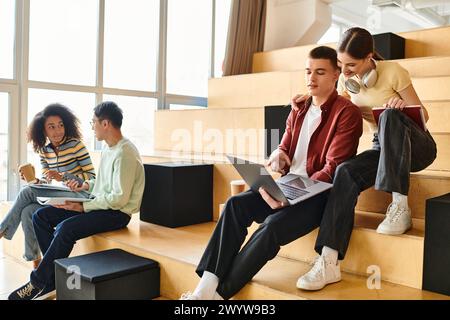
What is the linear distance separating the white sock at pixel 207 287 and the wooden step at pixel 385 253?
49cm

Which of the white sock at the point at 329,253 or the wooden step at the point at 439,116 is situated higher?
the wooden step at the point at 439,116

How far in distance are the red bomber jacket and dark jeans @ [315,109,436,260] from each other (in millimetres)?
88

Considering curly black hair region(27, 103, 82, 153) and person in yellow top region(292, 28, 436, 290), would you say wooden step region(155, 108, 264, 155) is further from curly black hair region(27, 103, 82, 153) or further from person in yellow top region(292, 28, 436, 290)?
person in yellow top region(292, 28, 436, 290)

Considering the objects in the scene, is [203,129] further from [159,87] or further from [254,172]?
[254,172]

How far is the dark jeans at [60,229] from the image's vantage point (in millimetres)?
2246

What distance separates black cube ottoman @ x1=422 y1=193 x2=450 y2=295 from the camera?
161 centimetres

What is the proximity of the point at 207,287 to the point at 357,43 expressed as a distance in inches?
44.5

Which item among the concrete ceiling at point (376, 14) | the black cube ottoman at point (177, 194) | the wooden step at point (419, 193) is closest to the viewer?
the wooden step at point (419, 193)

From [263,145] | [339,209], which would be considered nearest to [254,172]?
[339,209]

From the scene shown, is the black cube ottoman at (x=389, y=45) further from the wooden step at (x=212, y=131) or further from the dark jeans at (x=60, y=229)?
the dark jeans at (x=60, y=229)

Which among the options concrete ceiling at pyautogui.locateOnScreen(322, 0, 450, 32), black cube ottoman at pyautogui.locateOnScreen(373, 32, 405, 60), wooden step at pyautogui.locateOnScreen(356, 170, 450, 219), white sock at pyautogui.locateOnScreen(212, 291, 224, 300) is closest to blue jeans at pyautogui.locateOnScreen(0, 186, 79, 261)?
white sock at pyautogui.locateOnScreen(212, 291, 224, 300)

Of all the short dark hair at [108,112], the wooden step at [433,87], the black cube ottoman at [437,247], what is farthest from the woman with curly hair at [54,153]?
the wooden step at [433,87]

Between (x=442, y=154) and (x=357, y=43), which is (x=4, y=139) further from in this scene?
(x=442, y=154)
